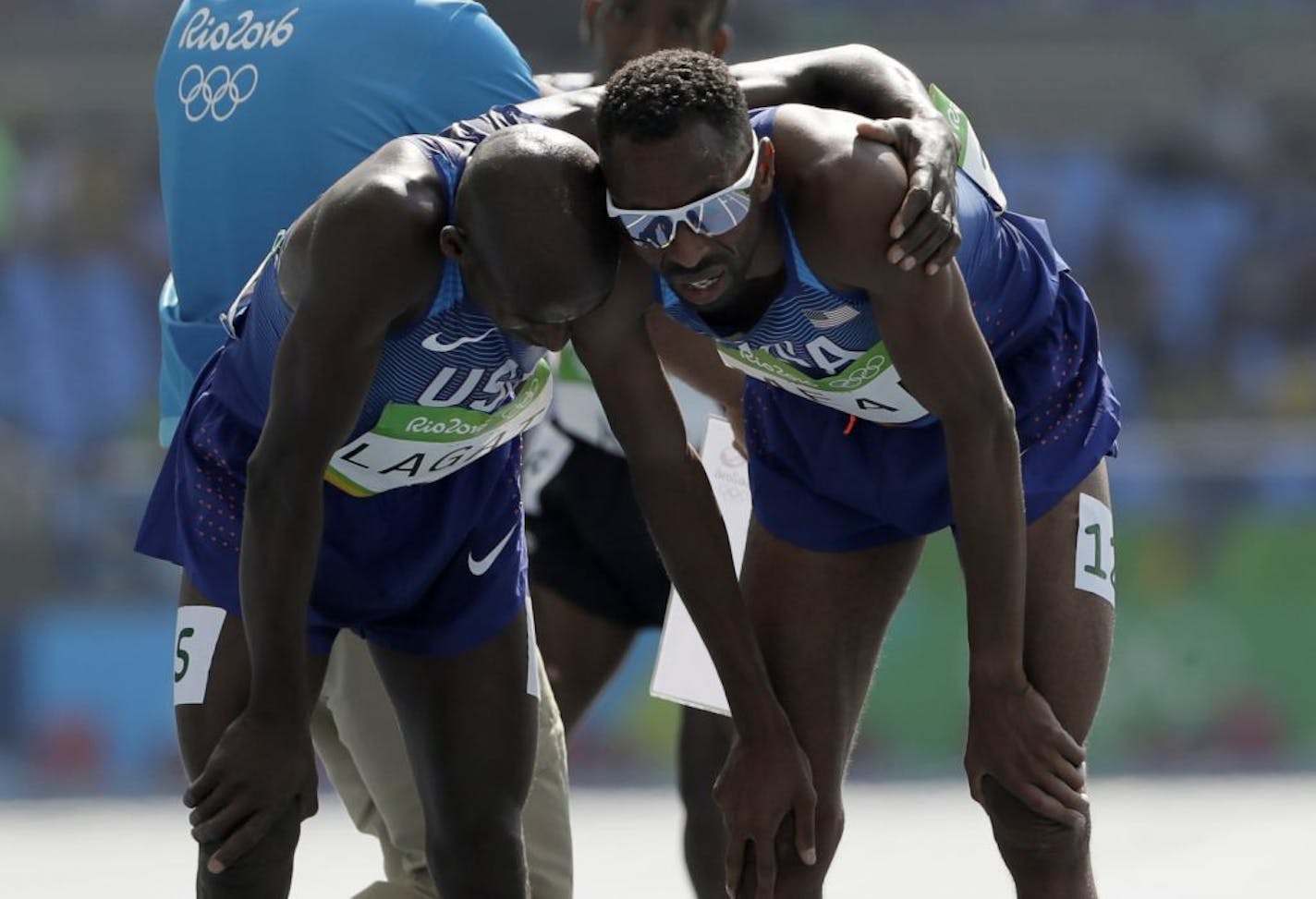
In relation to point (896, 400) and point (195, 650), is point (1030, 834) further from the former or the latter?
point (195, 650)

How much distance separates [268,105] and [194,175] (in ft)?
0.69

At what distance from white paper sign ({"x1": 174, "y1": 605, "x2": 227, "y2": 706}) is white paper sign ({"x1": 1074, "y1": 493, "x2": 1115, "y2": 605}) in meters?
1.59

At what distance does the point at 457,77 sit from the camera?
4.16 meters

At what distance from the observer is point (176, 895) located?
6.26 meters

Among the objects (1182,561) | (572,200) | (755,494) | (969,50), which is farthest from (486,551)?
(969,50)

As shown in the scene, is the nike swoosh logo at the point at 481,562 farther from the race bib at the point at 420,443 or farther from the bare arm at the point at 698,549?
the bare arm at the point at 698,549

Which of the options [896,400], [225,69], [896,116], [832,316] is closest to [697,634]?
[896,400]

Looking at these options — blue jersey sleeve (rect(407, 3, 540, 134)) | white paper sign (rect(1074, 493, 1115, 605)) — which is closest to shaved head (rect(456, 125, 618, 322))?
blue jersey sleeve (rect(407, 3, 540, 134))

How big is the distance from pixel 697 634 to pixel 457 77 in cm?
138

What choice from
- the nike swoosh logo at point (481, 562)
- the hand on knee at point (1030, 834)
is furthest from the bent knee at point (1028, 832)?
the nike swoosh logo at point (481, 562)

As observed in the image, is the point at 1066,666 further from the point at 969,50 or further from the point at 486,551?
the point at 969,50

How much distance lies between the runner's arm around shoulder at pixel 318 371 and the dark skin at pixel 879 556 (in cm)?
35

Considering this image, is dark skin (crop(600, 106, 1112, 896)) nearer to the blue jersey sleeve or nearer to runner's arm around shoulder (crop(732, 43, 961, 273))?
runner's arm around shoulder (crop(732, 43, 961, 273))

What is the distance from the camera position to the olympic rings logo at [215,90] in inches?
161
